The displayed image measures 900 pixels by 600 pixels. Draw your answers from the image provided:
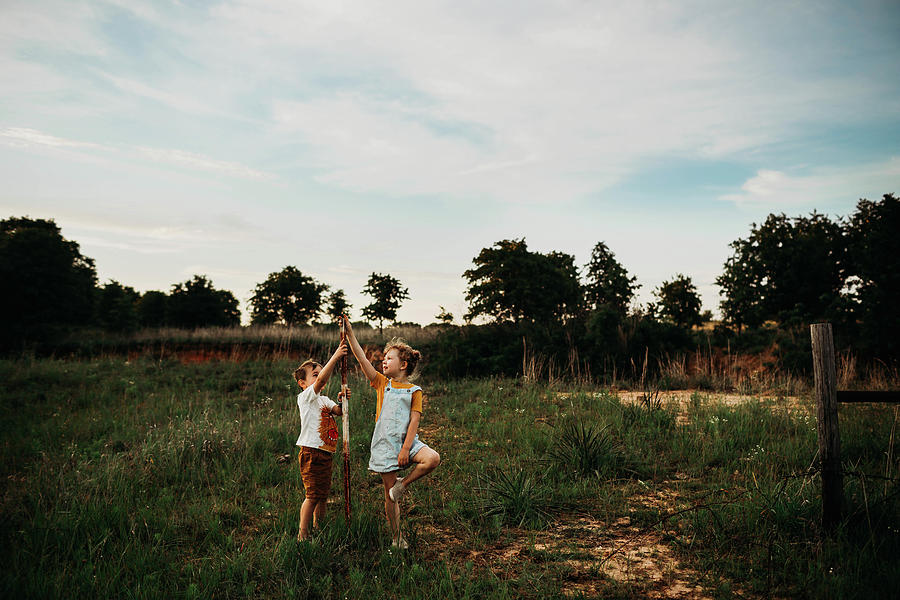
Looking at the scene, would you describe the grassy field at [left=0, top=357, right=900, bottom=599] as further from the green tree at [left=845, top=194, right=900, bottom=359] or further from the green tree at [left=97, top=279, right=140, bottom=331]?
the green tree at [left=97, top=279, right=140, bottom=331]

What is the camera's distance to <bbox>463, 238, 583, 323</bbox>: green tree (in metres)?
25.2

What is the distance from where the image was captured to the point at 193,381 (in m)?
15.2

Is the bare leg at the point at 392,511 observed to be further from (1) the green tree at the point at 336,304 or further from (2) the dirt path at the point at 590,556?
(1) the green tree at the point at 336,304

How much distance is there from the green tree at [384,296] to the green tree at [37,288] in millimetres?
19192

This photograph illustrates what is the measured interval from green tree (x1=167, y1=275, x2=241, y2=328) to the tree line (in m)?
0.08

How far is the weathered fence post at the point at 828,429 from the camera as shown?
4266 mm

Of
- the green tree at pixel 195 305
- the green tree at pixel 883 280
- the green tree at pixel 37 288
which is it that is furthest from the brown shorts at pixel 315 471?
the green tree at pixel 195 305

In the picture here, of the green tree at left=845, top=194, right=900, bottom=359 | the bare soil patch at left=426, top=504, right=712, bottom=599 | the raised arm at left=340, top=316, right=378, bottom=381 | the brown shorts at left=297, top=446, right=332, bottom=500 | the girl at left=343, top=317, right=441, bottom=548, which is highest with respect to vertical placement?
the green tree at left=845, top=194, right=900, bottom=359

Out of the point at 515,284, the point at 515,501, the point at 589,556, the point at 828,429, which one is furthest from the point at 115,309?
the point at 828,429

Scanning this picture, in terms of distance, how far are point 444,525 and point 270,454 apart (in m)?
3.47

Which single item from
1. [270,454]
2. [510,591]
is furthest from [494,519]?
[270,454]

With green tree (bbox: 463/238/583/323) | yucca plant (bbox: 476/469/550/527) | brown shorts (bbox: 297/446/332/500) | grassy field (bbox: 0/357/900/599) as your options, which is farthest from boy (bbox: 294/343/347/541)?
green tree (bbox: 463/238/583/323)

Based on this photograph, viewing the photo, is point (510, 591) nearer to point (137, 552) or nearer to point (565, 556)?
point (565, 556)

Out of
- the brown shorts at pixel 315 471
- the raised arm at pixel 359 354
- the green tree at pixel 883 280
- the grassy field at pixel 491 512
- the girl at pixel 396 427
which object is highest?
the green tree at pixel 883 280
